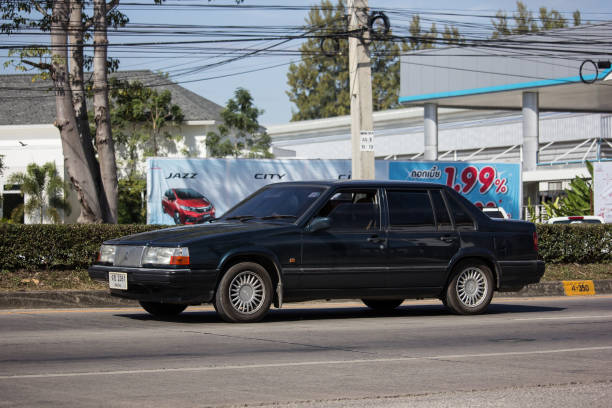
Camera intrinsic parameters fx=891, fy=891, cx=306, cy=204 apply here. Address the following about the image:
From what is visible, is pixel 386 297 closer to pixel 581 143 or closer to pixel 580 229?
pixel 580 229

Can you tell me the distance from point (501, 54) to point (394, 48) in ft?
169

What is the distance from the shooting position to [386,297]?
11.2 meters

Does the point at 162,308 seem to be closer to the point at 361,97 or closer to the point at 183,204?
the point at 361,97

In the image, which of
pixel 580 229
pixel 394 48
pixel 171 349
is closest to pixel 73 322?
pixel 171 349

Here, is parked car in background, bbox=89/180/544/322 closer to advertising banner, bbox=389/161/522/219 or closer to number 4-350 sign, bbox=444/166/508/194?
advertising banner, bbox=389/161/522/219

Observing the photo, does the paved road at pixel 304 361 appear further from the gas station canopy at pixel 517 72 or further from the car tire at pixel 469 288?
the gas station canopy at pixel 517 72

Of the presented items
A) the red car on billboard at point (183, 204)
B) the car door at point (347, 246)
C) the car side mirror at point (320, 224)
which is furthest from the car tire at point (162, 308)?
the red car on billboard at point (183, 204)

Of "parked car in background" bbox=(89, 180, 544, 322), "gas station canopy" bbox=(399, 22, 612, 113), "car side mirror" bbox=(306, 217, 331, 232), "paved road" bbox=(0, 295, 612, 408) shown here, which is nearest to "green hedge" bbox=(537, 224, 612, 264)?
"parked car in background" bbox=(89, 180, 544, 322)

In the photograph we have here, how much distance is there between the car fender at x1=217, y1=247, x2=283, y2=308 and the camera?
1005cm

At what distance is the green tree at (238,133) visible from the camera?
141 ft

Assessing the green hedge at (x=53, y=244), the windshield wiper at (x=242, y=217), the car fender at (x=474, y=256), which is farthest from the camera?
the green hedge at (x=53, y=244)

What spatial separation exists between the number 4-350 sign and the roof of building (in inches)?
673

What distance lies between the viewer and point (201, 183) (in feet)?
85.6

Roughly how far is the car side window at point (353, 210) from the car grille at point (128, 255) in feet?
7.21
